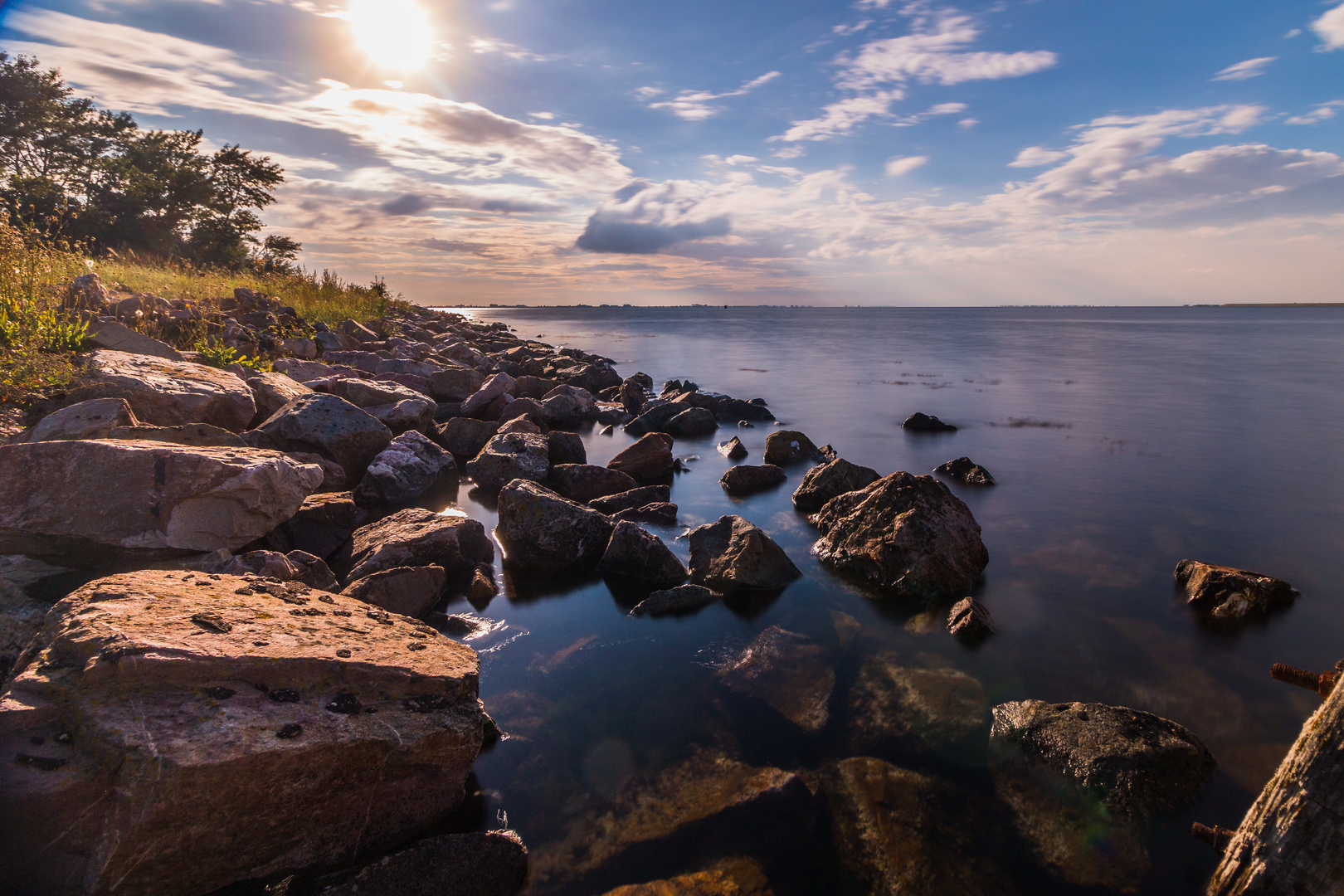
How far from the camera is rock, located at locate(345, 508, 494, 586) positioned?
6336 mm

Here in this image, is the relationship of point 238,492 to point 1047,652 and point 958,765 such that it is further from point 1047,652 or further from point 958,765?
point 1047,652

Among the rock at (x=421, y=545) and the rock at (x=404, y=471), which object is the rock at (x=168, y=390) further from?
the rock at (x=421, y=545)

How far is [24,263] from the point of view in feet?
26.7

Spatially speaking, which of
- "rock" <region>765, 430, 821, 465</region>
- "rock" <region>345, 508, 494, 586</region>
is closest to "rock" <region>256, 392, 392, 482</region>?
"rock" <region>345, 508, 494, 586</region>

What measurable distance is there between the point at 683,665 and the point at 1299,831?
4.07 m

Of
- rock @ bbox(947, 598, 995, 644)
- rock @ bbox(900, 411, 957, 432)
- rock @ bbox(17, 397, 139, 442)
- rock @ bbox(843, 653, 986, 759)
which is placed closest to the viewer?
rock @ bbox(843, 653, 986, 759)

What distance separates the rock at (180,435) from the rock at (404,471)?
224 centimetres

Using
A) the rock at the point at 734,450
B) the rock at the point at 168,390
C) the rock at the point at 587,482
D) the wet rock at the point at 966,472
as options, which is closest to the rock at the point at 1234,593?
the wet rock at the point at 966,472

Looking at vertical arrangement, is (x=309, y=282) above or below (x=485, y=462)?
above

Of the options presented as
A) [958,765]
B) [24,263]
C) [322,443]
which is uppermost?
[24,263]

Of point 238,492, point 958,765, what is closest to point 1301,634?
point 958,765

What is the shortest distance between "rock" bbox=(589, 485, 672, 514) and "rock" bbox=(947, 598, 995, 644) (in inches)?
189

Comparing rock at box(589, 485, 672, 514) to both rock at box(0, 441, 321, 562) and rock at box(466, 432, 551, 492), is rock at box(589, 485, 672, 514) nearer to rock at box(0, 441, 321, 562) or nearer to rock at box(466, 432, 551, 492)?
rock at box(466, 432, 551, 492)

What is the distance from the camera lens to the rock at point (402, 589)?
559 cm
